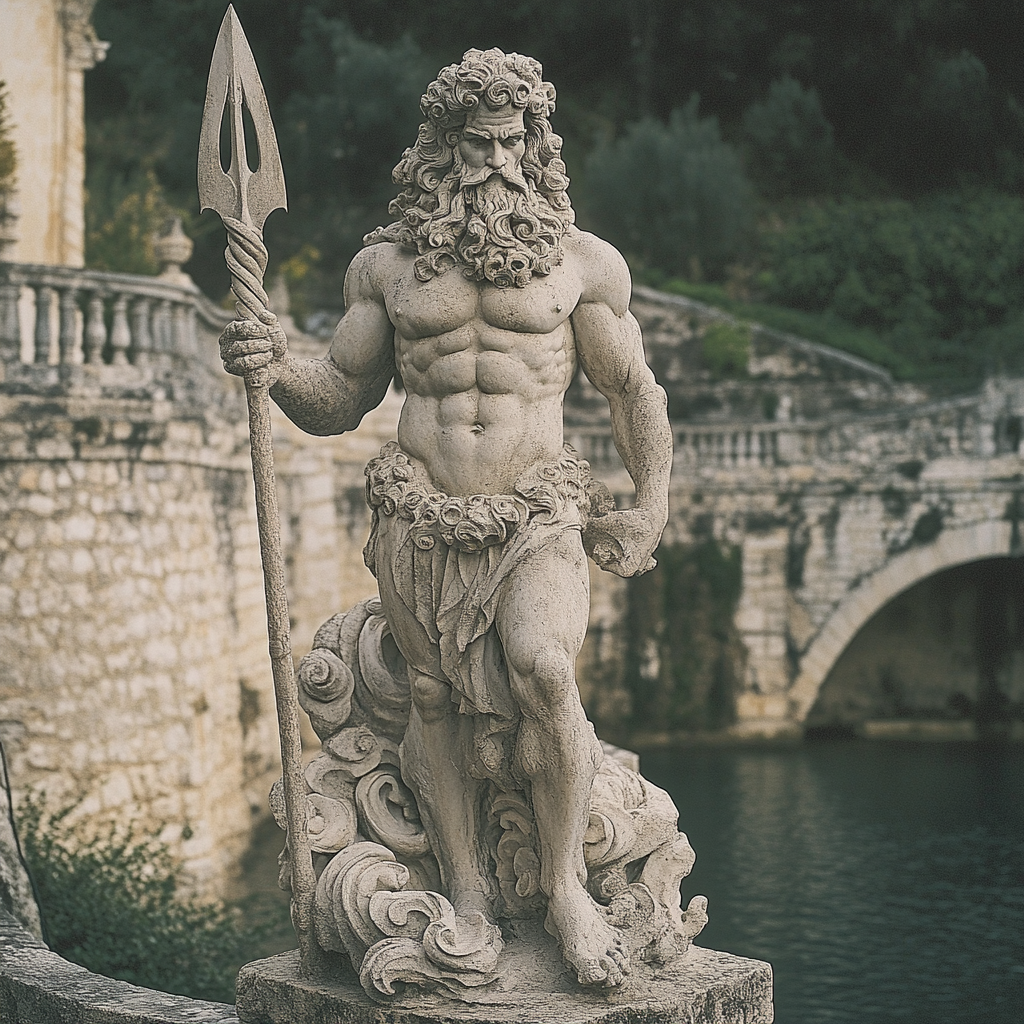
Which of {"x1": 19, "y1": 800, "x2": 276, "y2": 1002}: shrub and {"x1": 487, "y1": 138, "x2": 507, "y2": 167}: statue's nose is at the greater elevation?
{"x1": 487, "y1": 138, "x2": 507, "y2": 167}: statue's nose

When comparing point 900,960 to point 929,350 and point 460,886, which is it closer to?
point 460,886

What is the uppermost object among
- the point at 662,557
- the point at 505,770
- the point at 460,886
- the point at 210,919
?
the point at 662,557

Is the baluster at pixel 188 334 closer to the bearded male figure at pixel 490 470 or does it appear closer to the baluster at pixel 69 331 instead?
the baluster at pixel 69 331

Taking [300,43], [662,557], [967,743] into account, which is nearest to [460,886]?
[662,557]

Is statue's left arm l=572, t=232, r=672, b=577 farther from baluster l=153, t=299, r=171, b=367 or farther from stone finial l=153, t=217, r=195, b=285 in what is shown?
stone finial l=153, t=217, r=195, b=285

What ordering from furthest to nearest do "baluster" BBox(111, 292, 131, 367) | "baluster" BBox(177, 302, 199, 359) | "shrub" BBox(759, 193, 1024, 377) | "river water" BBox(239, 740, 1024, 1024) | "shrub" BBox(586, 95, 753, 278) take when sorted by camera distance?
"shrub" BBox(586, 95, 753, 278) < "shrub" BBox(759, 193, 1024, 377) < "baluster" BBox(177, 302, 199, 359) < "baluster" BBox(111, 292, 131, 367) < "river water" BBox(239, 740, 1024, 1024)

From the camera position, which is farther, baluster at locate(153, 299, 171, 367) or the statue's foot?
baluster at locate(153, 299, 171, 367)

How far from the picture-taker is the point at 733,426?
18062 millimetres

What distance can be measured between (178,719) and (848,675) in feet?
38.3

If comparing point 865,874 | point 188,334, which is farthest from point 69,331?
point 865,874

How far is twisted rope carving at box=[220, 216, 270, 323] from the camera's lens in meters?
3.92

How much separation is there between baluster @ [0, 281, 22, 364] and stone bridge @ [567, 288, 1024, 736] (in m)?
9.37

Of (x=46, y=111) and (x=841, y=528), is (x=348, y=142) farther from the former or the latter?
(x=46, y=111)

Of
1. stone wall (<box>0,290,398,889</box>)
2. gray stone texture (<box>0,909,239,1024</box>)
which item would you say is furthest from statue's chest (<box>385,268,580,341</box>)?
stone wall (<box>0,290,398,889</box>)
